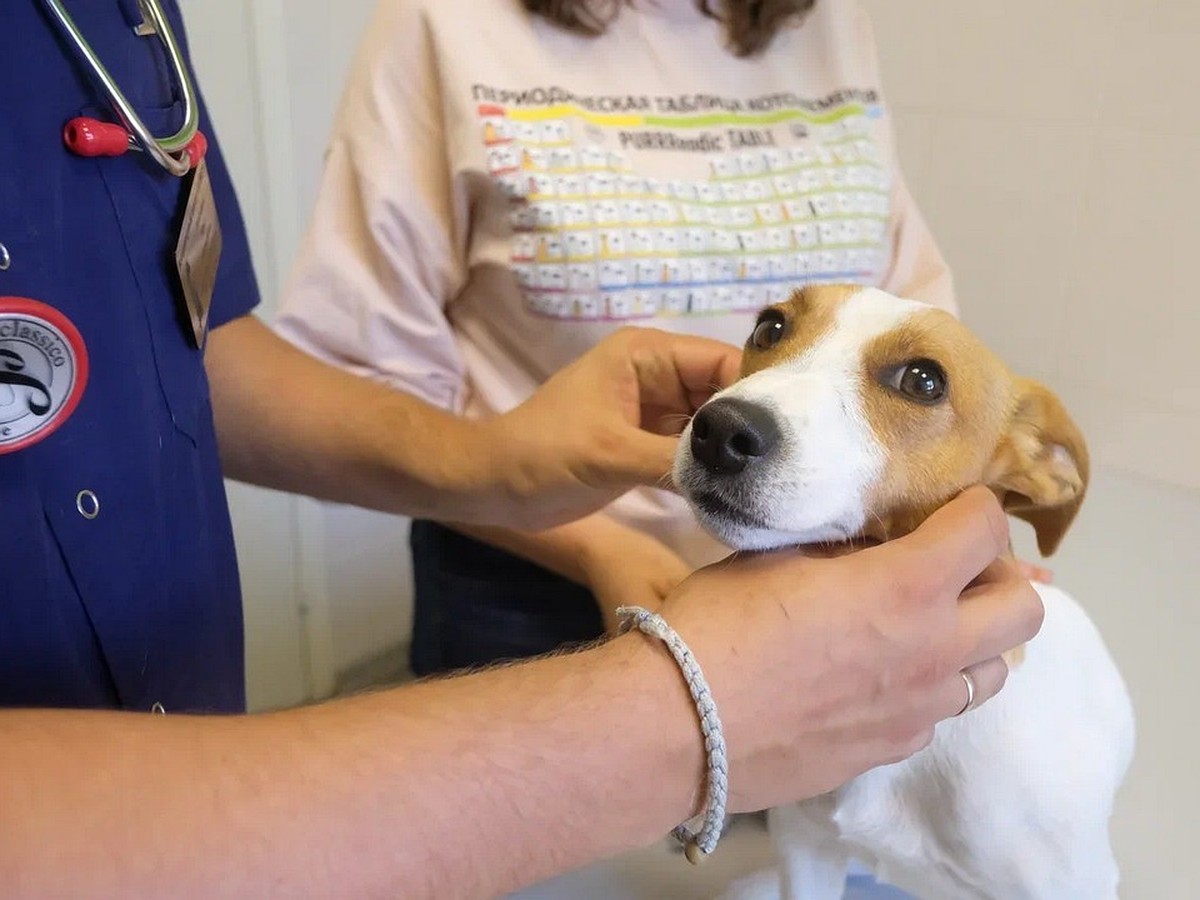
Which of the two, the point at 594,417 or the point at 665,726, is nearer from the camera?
the point at 665,726

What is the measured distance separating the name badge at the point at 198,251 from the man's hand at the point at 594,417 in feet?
0.78

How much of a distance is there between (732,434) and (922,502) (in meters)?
0.17

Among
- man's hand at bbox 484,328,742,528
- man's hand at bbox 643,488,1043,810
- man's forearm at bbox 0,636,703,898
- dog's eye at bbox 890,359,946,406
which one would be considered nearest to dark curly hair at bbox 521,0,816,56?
man's hand at bbox 484,328,742,528

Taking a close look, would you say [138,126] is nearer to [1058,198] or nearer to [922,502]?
[922,502]

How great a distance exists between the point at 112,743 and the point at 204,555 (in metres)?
0.27

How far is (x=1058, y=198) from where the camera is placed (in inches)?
64.4

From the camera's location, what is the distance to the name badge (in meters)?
0.63

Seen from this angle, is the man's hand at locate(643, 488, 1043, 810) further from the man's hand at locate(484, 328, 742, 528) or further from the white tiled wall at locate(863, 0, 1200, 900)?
the white tiled wall at locate(863, 0, 1200, 900)

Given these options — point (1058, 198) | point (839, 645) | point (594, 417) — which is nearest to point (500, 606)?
point (594, 417)

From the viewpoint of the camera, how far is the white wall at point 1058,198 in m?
1.50

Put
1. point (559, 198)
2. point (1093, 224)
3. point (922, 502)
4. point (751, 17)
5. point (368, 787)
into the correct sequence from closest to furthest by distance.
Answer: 1. point (368, 787)
2. point (922, 502)
3. point (559, 198)
4. point (751, 17)
5. point (1093, 224)

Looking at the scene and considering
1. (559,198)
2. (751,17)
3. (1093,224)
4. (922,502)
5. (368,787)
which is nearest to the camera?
(368,787)

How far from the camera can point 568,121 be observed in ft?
3.16

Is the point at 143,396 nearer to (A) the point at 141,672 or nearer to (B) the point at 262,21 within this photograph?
(A) the point at 141,672
